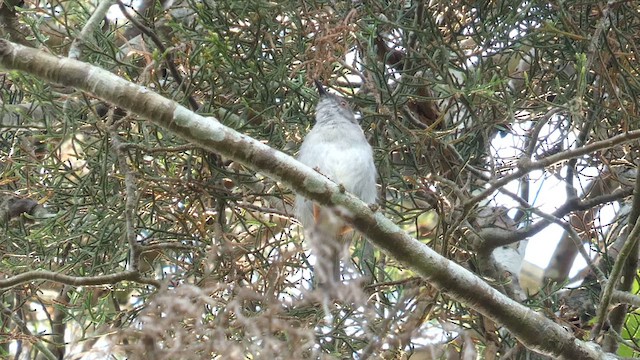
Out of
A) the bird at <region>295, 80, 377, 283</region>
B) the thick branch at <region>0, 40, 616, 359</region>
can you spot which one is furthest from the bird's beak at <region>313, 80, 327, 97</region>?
the thick branch at <region>0, 40, 616, 359</region>

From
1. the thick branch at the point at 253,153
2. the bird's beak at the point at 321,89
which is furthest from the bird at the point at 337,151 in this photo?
the thick branch at the point at 253,153

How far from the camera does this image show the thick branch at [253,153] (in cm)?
271

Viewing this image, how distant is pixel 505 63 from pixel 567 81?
0.28m

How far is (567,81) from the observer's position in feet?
11.9

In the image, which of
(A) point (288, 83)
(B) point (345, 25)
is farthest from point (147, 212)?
(B) point (345, 25)

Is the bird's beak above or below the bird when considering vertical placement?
above

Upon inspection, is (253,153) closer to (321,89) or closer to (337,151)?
(321,89)

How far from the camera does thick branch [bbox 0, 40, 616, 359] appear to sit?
2.71m

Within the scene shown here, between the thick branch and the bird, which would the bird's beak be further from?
the thick branch

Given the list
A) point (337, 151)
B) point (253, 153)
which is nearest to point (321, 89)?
point (337, 151)

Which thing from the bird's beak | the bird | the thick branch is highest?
the bird's beak

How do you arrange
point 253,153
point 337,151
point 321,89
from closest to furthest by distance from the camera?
point 253,153, point 321,89, point 337,151

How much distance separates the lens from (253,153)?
275cm

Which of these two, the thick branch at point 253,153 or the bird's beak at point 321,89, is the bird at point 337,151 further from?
the thick branch at point 253,153
